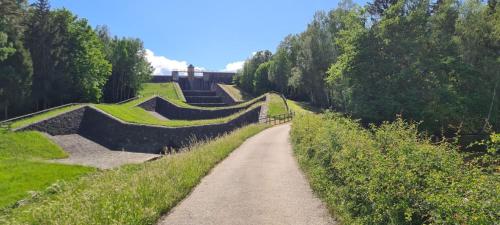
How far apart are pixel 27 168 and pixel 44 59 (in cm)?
2818

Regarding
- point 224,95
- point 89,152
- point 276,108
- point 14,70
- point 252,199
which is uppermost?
point 14,70

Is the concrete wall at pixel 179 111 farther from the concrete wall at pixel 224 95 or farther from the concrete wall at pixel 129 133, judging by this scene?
the concrete wall at pixel 129 133

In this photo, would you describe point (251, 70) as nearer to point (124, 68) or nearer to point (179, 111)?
point (124, 68)

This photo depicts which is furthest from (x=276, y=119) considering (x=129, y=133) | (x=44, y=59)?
(x=44, y=59)

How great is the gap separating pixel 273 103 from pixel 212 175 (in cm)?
4156

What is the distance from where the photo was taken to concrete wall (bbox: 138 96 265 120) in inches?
2183

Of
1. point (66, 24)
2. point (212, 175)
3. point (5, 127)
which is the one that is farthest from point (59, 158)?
point (66, 24)

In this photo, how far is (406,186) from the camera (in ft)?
19.6

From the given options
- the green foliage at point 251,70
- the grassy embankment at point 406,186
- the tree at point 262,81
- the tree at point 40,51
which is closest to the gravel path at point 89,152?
the tree at point 40,51

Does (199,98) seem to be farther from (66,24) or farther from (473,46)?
(473,46)

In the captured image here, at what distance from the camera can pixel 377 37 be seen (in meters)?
31.5

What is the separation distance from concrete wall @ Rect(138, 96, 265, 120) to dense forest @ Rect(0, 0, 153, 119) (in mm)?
8050

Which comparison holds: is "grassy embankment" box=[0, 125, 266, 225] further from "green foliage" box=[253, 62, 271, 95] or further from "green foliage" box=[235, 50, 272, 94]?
"green foliage" box=[235, 50, 272, 94]

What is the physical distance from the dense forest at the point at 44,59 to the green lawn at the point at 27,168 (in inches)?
326
